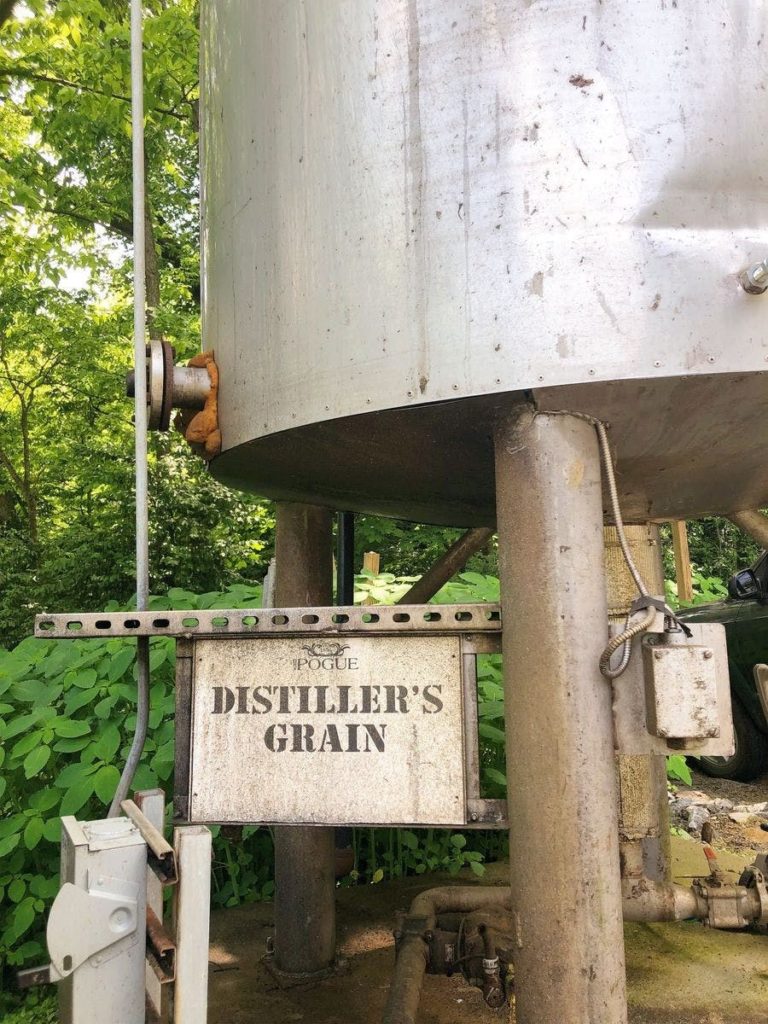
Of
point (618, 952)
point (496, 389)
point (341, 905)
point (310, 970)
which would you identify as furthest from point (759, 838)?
point (496, 389)

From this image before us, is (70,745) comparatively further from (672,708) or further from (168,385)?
(672,708)

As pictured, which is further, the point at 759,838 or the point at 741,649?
the point at 741,649

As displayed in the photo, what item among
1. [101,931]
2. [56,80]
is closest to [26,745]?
[101,931]

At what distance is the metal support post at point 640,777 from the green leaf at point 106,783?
1737 millimetres

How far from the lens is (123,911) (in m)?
1.42

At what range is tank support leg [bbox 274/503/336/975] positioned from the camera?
286 centimetres

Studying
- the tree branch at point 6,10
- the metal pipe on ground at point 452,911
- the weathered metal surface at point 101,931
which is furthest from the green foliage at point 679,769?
the tree branch at point 6,10

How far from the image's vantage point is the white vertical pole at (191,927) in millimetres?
1365

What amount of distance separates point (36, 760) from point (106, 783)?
261 millimetres

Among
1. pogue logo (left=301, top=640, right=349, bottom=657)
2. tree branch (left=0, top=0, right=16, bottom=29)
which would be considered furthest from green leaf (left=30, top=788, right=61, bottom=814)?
tree branch (left=0, top=0, right=16, bottom=29)

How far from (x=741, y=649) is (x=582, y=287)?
16.9 feet

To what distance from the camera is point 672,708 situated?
1632 mm

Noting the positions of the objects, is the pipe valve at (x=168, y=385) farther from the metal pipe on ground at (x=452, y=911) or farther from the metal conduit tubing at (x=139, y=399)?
the metal pipe on ground at (x=452, y=911)

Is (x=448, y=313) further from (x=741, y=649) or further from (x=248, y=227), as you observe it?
(x=741, y=649)
